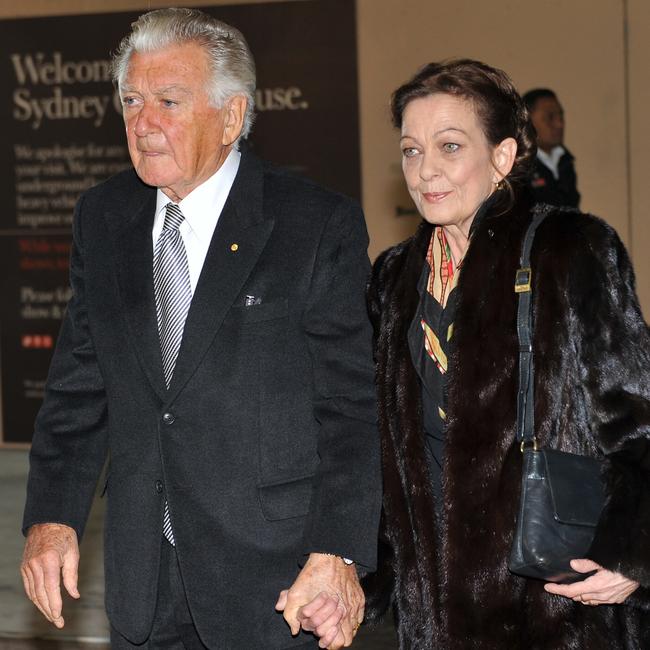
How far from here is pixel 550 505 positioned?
3.03 metres

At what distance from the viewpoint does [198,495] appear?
308 centimetres

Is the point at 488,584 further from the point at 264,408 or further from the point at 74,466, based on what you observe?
the point at 74,466

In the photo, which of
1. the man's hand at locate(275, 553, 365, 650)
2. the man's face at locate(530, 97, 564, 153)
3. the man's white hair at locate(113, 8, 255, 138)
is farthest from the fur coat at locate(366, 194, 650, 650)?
the man's face at locate(530, 97, 564, 153)

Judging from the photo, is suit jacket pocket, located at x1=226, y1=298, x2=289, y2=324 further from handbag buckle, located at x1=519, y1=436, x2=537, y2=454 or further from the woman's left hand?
the woman's left hand

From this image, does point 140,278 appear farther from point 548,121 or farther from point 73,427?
point 548,121

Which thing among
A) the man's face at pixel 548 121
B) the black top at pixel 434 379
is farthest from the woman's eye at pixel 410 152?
the man's face at pixel 548 121

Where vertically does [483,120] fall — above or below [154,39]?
below

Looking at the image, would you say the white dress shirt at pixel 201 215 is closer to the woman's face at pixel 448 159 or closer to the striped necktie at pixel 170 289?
the striped necktie at pixel 170 289

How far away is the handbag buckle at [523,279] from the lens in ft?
10.4

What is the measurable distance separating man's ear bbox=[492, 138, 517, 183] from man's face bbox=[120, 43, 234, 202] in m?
0.75

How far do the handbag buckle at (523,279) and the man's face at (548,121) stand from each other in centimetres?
568

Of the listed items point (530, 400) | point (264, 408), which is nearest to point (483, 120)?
point (530, 400)

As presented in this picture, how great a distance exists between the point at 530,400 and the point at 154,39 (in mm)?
1272

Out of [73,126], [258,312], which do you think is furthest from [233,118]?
[73,126]
